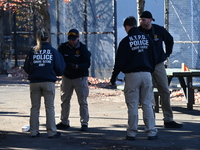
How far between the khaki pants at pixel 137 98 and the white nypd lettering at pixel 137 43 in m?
0.40

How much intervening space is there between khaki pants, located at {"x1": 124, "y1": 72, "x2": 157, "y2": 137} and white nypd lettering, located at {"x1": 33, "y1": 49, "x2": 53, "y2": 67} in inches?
51.8

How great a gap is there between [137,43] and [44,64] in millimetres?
1562

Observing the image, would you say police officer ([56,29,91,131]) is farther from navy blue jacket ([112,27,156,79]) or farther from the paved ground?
navy blue jacket ([112,27,156,79])

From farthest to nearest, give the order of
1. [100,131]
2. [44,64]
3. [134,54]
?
[100,131], [44,64], [134,54]

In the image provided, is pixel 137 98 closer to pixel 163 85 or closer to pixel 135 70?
pixel 135 70

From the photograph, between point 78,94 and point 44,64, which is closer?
point 44,64

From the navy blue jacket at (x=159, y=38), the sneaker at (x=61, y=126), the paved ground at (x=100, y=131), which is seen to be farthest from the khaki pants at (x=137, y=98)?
the sneaker at (x=61, y=126)

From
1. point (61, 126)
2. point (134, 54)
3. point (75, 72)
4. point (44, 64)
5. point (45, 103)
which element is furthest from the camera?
point (61, 126)

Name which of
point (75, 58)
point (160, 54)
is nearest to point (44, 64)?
point (75, 58)

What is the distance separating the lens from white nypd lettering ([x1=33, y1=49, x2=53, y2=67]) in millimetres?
8320

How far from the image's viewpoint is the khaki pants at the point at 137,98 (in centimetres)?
809

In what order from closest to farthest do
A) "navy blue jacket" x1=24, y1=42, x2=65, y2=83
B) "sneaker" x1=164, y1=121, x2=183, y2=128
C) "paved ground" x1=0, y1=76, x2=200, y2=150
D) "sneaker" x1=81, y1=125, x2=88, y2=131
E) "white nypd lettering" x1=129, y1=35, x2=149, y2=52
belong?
"paved ground" x1=0, y1=76, x2=200, y2=150 < "white nypd lettering" x1=129, y1=35, x2=149, y2=52 < "navy blue jacket" x1=24, y1=42, x2=65, y2=83 < "sneaker" x1=81, y1=125, x2=88, y2=131 < "sneaker" x1=164, y1=121, x2=183, y2=128

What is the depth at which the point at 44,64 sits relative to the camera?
831cm

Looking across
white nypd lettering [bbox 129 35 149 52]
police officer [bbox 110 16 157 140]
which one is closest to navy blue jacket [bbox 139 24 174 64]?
police officer [bbox 110 16 157 140]
